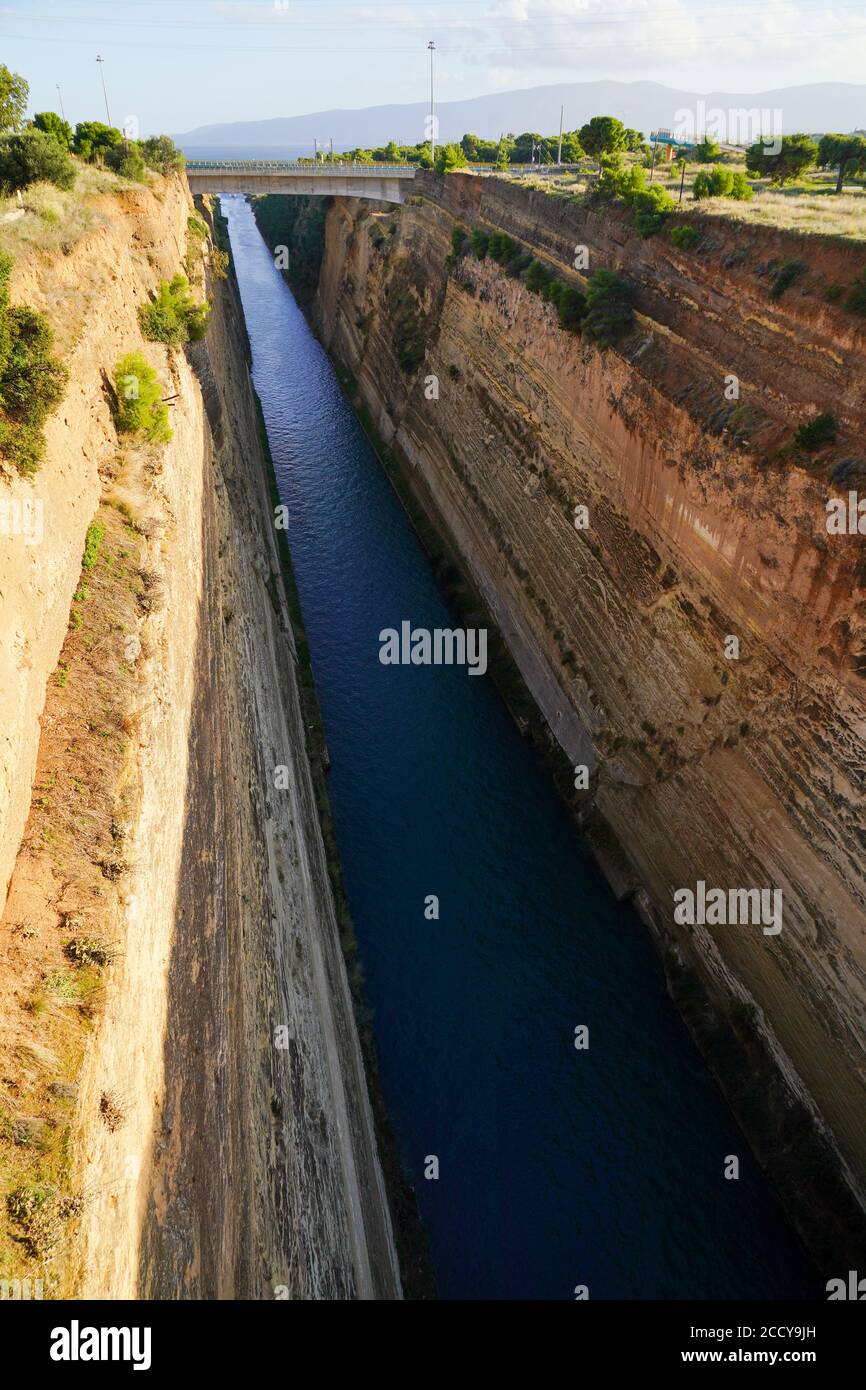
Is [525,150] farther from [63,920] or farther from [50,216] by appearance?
[63,920]

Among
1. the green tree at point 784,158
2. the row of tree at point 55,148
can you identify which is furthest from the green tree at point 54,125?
the green tree at point 784,158

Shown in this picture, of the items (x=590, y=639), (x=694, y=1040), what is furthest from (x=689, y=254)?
(x=694, y=1040)

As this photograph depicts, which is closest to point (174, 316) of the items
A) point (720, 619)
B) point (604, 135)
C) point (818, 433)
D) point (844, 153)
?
point (720, 619)

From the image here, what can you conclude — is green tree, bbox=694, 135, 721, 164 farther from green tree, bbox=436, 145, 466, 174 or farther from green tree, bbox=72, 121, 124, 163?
green tree, bbox=72, 121, 124, 163

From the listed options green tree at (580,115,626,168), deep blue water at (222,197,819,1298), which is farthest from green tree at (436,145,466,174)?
deep blue water at (222,197,819,1298)

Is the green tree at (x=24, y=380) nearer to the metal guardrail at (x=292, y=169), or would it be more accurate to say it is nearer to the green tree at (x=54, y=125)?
the green tree at (x=54, y=125)

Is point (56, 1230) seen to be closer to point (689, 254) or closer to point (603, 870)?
point (603, 870)
